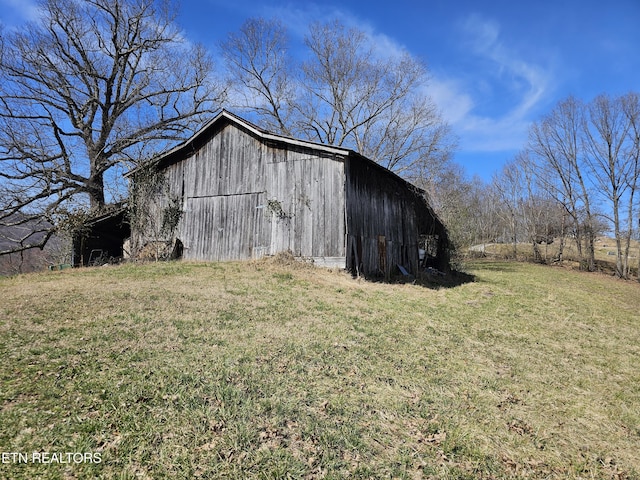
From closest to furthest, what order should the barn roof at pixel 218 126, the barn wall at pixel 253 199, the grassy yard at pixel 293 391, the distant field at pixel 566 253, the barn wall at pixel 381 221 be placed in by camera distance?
the grassy yard at pixel 293 391 < the barn roof at pixel 218 126 < the barn wall at pixel 253 199 < the barn wall at pixel 381 221 < the distant field at pixel 566 253

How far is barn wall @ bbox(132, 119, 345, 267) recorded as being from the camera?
14.3 meters

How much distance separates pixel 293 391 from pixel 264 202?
1138cm

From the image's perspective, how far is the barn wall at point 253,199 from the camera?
565 inches

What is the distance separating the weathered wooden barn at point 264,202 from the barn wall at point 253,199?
0.14ft

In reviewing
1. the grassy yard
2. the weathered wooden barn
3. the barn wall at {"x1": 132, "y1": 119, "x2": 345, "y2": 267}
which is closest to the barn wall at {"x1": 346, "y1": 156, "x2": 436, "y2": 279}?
the weathered wooden barn

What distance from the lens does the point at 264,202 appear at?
50.8 feet

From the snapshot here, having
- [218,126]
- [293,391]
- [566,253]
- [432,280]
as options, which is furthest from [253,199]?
[566,253]

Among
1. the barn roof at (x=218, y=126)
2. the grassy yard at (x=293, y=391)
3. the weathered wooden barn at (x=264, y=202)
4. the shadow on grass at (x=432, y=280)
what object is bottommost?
the grassy yard at (x=293, y=391)

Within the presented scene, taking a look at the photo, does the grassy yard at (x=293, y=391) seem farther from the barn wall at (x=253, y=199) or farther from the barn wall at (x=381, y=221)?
the barn wall at (x=381, y=221)

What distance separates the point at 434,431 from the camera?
446 cm

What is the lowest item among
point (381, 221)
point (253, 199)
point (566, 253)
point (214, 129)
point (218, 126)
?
point (566, 253)

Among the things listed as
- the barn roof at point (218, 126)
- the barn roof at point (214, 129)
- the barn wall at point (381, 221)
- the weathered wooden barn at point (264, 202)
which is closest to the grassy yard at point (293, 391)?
the weathered wooden barn at point (264, 202)

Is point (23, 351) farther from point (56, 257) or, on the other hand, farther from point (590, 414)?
point (56, 257)

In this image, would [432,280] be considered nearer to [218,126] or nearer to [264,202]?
[264,202]
